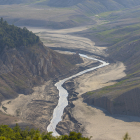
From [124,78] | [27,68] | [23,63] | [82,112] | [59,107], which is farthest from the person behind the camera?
[124,78]

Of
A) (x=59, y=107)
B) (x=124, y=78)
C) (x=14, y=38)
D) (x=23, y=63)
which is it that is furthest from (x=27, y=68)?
(x=124, y=78)

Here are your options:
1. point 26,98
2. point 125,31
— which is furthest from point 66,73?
point 125,31

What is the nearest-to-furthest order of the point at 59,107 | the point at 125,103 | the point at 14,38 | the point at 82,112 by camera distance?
the point at 125,103, the point at 82,112, the point at 59,107, the point at 14,38

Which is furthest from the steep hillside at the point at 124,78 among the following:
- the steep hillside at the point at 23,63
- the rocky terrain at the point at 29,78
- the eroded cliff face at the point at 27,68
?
the steep hillside at the point at 23,63

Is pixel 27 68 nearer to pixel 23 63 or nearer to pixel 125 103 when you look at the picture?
pixel 23 63

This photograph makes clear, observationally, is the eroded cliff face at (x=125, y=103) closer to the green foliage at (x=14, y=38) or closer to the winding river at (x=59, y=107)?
the winding river at (x=59, y=107)

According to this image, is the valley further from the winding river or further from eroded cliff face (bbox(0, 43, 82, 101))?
the winding river

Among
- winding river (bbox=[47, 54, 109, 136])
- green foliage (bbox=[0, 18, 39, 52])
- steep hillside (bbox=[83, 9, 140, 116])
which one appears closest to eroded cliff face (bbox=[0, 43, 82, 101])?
green foliage (bbox=[0, 18, 39, 52])
